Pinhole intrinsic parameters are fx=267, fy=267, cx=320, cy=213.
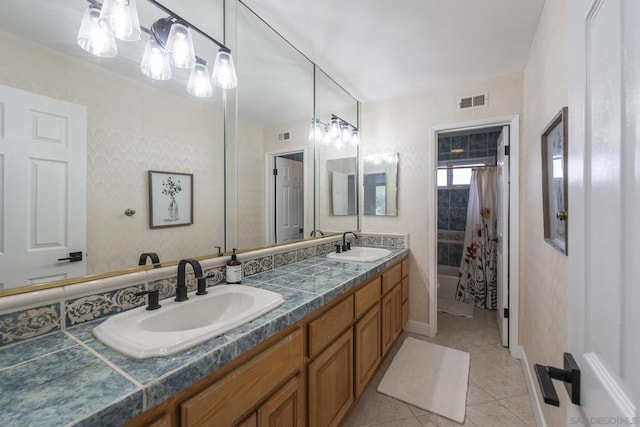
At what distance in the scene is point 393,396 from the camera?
1.82 m

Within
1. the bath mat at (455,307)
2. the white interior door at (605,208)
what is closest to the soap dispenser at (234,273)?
the white interior door at (605,208)

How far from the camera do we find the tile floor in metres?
1.62

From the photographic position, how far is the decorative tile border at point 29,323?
790 mm

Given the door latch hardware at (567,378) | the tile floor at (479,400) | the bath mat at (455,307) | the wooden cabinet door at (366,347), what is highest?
the door latch hardware at (567,378)

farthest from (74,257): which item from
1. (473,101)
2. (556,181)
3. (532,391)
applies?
(473,101)

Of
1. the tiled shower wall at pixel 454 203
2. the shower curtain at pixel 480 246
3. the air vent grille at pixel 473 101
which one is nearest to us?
the air vent grille at pixel 473 101

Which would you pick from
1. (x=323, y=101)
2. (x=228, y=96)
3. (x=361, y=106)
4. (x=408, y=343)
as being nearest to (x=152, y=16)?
(x=228, y=96)

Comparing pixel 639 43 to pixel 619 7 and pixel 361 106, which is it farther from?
pixel 361 106

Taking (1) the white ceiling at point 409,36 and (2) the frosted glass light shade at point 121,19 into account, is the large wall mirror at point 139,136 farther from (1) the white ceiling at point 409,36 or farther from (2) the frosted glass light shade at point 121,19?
(1) the white ceiling at point 409,36

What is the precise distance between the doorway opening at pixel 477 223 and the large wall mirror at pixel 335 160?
0.83 metres

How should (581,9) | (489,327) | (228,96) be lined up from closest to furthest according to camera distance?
(581,9), (228,96), (489,327)

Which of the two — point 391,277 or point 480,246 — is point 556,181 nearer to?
point 391,277

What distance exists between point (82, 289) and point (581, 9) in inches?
63.6

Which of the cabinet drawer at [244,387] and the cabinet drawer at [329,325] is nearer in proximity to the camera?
the cabinet drawer at [244,387]
